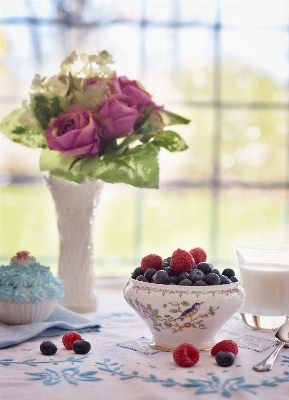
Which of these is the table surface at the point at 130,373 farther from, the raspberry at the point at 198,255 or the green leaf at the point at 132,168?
the green leaf at the point at 132,168

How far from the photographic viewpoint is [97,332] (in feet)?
3.48

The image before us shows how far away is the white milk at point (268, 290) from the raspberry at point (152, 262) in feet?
0.69

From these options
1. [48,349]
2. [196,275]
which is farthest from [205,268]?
[48,349]

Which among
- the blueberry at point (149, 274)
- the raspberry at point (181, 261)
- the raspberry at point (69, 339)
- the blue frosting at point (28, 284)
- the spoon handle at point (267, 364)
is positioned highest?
the raspberry at point (181, 261)

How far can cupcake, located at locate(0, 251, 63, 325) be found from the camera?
1.05m

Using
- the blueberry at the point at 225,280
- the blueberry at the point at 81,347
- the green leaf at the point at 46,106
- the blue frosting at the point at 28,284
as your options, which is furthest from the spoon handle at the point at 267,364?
the green leaf at the point at 46,106

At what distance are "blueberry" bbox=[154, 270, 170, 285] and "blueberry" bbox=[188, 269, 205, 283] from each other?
1.4 inches

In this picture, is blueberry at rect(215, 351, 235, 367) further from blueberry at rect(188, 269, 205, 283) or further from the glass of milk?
the glass of milk

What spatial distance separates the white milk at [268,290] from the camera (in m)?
1.08

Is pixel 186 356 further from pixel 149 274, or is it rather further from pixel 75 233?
pixel 75 233

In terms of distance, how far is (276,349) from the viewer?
90 cm

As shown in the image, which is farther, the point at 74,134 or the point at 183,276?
the point at 74,134

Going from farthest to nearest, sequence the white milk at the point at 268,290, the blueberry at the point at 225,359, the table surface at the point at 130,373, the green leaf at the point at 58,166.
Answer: the green leaf at the point at 58,166 → the white milk at the point at 268,290 → the blueberry at the point at 225,359 → the table surface at the point at 130,373

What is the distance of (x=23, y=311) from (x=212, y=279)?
0.33m
